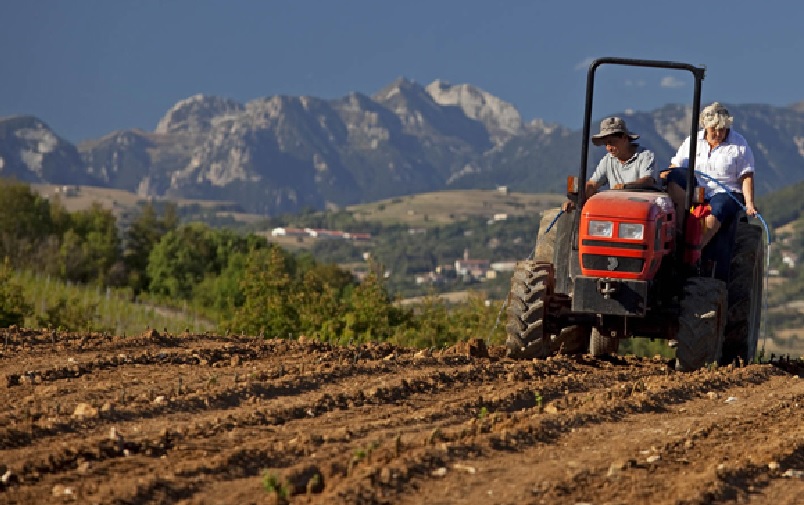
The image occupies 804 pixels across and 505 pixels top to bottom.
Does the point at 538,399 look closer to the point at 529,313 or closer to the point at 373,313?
the point at 529,313

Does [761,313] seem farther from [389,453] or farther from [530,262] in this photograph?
[389,453]

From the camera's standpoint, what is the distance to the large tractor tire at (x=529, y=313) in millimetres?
12484

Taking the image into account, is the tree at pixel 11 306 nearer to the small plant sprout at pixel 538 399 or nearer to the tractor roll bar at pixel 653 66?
the tractor roll bar at pixel 653 66

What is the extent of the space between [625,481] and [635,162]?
633 centimetres

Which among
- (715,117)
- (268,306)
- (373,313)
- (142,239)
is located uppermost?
(715,117)

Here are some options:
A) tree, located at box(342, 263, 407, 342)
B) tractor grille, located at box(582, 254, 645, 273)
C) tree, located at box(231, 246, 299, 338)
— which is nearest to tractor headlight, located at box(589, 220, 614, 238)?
tractor grille, located at box(582, 254, 645, 273)

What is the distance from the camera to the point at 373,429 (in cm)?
818

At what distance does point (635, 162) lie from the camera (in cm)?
1295

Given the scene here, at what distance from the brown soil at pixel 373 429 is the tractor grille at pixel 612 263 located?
0.93 meters

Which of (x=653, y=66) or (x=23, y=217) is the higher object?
(x=653, y=66)

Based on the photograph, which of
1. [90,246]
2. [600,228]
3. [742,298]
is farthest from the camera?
[90,246]

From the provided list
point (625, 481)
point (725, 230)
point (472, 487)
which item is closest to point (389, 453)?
point (472, 487)

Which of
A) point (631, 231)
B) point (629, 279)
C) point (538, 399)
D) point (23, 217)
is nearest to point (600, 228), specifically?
point (631, 231)

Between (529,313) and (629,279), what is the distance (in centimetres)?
99
